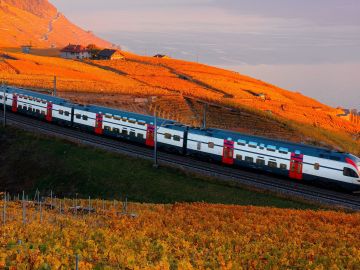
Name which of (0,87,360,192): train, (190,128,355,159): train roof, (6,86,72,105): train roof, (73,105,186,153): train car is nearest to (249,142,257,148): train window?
(0,87,360,192): train

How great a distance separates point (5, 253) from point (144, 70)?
16537cm

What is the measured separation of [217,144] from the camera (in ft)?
183

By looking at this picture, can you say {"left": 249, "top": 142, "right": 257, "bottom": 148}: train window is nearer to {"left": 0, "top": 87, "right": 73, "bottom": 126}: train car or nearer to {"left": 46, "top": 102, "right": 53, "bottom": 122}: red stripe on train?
{"left": 0, "top": 87, "right": 73, "bottom": 126}: train car

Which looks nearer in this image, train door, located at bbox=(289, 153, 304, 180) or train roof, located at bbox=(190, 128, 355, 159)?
train roof, located at bbox=(190, 128, 355, 159)

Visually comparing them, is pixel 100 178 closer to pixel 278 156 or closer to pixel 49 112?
pixel 278 156

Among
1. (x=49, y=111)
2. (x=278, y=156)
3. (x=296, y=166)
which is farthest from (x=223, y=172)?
(x=49, y=111)

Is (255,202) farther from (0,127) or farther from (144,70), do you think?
(144,70)

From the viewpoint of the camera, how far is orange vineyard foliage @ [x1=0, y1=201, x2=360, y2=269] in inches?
824

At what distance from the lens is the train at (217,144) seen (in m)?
47.9

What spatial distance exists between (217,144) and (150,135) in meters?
9.92

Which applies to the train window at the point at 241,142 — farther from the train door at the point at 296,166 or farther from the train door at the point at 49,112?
the train door at the point at 49,112

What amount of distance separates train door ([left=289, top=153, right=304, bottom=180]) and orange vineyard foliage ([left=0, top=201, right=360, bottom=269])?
8.06 meters

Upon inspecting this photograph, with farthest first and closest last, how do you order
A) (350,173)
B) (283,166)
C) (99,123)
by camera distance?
(99,123)
(283,166)
(350,173)

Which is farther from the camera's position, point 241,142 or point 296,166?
point 241,142
